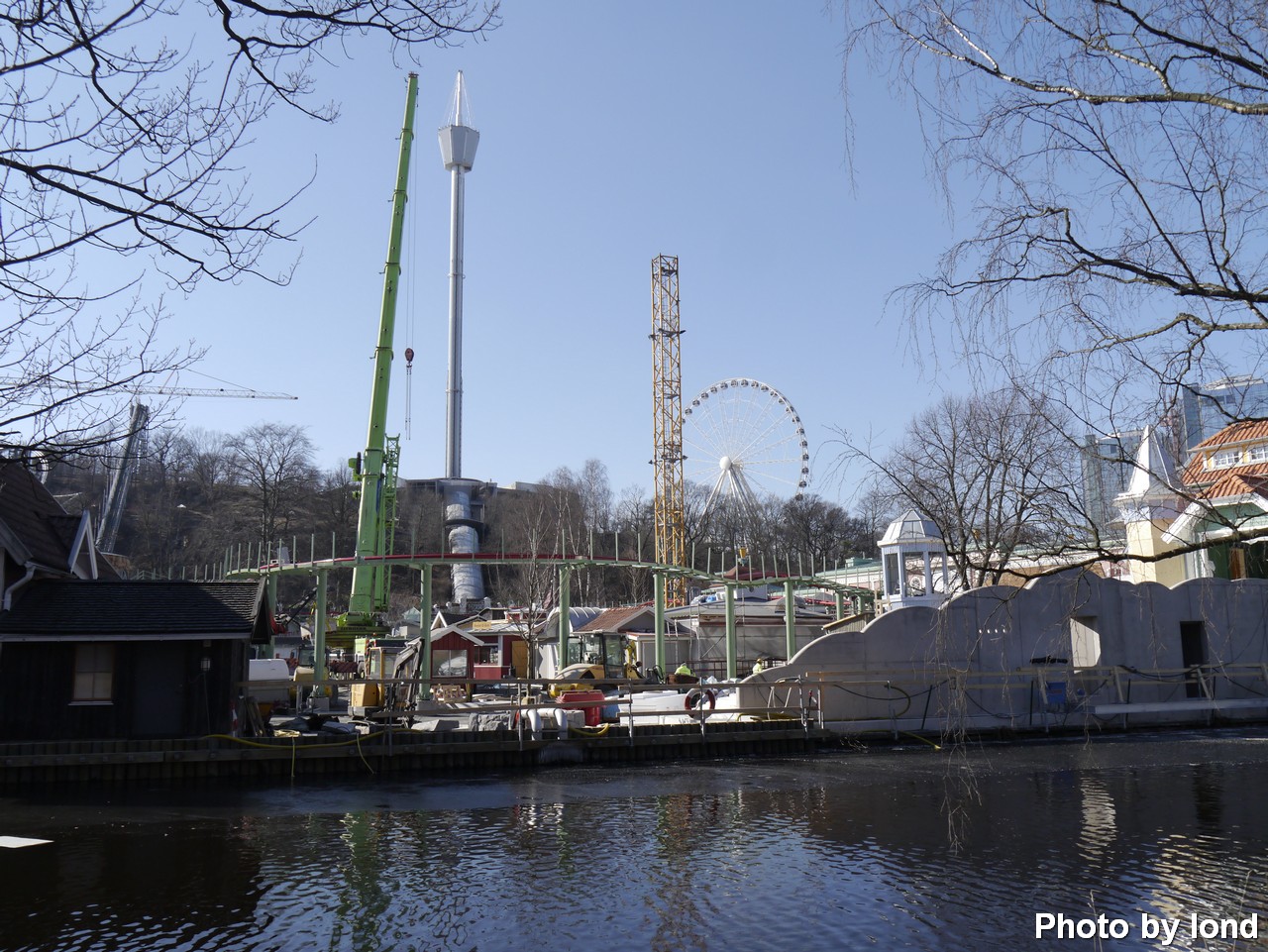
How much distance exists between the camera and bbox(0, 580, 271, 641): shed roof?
22078mm

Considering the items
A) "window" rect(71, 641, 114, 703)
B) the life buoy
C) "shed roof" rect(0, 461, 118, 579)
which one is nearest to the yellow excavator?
the life buoy

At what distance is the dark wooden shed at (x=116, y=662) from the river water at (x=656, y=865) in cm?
246

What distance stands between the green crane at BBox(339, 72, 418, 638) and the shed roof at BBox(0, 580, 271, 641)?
10.5 m

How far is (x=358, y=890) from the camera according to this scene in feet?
40.9

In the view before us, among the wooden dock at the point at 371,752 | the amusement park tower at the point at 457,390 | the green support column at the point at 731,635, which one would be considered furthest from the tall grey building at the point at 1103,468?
the amusement park tower at the point at 457,390

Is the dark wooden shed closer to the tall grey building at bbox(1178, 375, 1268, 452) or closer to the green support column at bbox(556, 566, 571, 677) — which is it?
the green support column at bbox(556, 566, 571, 677)

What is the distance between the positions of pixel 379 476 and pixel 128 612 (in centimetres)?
1574

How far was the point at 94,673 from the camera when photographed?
22.7 m

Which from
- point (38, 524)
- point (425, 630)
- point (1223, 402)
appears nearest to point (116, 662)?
point (38, 524)

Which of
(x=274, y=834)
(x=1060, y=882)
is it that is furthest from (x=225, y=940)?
(x=1060, y=882)

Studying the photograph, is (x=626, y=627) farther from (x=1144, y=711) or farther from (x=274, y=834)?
(x=274, y=834)

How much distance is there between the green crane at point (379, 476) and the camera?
35.6m

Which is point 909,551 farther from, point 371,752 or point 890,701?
point 371,752

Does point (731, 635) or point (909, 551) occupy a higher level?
point (909, 551)
